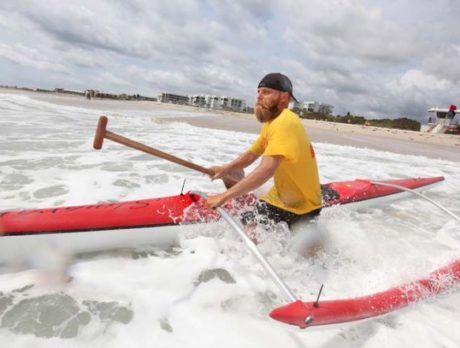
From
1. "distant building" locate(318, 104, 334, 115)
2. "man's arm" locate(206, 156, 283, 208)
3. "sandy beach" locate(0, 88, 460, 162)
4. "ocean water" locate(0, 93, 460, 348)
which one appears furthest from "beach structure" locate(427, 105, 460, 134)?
"distant building" locate(318, 104, 334, 115)

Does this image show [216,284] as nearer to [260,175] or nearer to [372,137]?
[260,175]

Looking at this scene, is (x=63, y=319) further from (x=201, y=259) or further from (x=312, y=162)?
(x=312, y=162)

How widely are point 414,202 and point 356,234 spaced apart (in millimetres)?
2377

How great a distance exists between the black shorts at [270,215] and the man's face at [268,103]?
2.61ft

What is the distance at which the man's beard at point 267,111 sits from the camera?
9.46ft

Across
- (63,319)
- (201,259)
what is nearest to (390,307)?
(201,259)

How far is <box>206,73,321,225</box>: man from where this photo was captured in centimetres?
256

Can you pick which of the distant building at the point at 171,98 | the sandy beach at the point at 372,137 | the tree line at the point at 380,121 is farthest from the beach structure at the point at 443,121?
the distant building at the point at 171,98

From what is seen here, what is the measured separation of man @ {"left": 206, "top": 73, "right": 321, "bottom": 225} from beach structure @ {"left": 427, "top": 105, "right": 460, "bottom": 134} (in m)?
39.7

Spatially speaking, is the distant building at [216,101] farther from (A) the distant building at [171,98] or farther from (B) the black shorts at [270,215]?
(B) the black shorts at [270,215]

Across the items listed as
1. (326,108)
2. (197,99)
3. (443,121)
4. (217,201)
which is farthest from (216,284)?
(197,99)

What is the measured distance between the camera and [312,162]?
2930mm

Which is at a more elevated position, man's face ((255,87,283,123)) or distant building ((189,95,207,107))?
distant building ((189,95,207,107))

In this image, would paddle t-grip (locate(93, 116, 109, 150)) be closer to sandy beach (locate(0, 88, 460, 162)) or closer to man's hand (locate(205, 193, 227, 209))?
man's hand (locate(205, 193, 227, 209))
